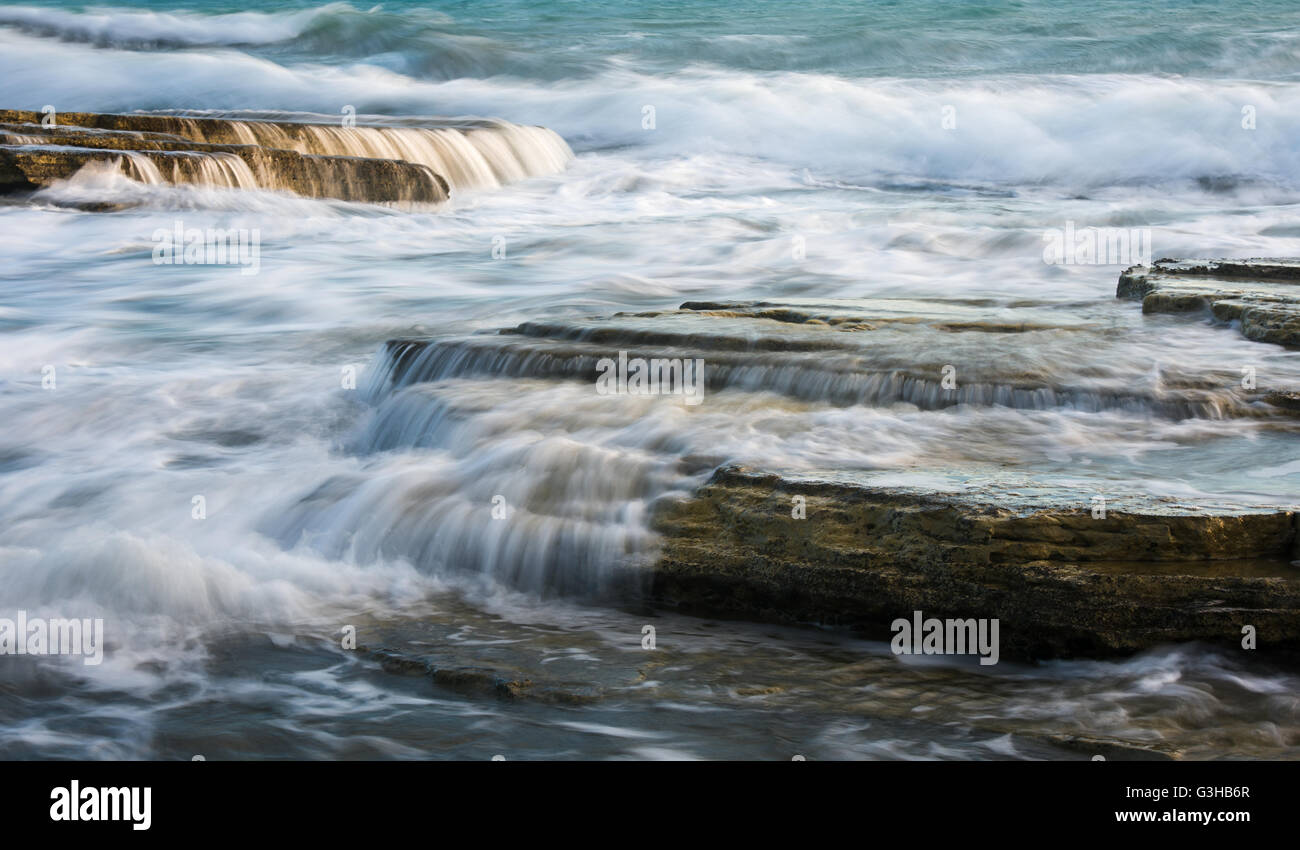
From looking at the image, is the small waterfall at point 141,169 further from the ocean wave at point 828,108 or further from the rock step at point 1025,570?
the rock step at point 1025,570

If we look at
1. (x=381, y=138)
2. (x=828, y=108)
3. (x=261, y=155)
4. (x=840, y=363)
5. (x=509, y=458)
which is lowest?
(x=509, y=458)

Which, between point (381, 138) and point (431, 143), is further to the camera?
point (431, 143)

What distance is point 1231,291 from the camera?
21.4 ft

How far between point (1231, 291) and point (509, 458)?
4.02 meters

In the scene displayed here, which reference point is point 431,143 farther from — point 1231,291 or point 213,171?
point 1231,291

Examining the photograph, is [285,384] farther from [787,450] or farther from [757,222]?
[757,222]

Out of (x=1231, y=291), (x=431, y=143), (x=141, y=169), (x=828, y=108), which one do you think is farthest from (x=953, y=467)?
(x=828, y=108)

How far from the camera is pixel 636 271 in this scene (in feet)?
32.5

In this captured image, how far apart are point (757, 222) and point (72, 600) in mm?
9783

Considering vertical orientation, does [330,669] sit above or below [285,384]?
below

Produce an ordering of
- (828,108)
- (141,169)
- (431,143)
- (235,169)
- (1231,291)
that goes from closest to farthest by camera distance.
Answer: (1231,291) < (141,169) < (235,169) < (431,143) < (828,108)
